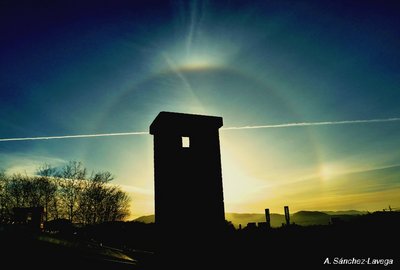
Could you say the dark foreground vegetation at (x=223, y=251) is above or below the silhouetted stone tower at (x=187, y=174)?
below

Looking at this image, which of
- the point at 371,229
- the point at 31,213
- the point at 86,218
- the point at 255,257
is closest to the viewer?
the point at 255,257

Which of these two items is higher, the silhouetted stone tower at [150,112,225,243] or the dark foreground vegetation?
the silhouetted stone tower at [150,112,225,243]

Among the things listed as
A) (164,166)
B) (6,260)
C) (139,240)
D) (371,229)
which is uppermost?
(164,166)

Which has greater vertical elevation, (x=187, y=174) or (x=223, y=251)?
(x=187, y=174)

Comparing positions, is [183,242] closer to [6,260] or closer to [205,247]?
[205,247]

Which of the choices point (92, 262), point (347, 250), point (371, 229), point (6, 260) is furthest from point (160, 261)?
point (371, 229)

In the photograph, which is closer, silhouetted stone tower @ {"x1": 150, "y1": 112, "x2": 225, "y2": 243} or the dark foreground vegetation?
the dark foreground vegetation

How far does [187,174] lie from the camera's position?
7.92 metres

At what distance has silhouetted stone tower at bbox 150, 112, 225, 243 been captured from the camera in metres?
7.62

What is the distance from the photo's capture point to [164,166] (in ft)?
25.7

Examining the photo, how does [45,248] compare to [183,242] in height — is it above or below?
above

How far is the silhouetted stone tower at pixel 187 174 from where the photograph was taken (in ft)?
25.0

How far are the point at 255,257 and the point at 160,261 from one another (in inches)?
182

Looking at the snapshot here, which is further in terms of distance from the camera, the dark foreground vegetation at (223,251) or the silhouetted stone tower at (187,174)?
the silhouetted stone tower at (187,174)
